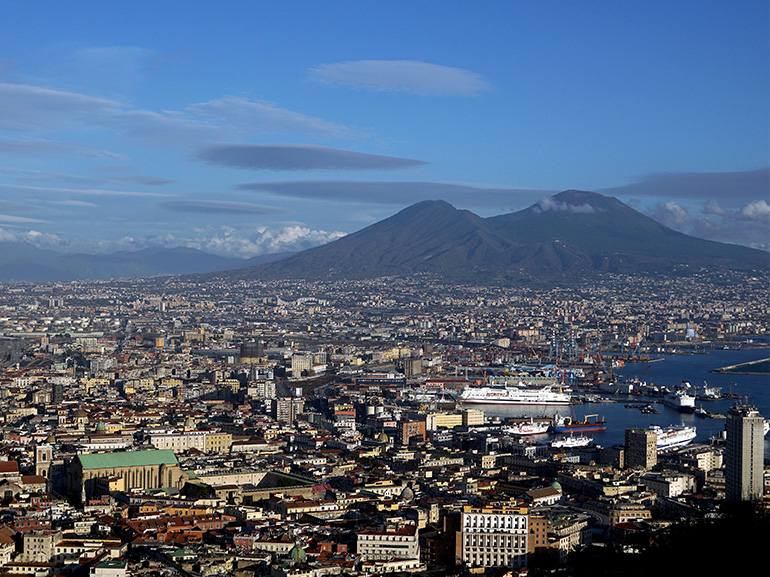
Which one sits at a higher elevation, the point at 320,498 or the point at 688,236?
the point at 688,236

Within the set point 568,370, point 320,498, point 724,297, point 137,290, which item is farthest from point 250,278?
point 320,498

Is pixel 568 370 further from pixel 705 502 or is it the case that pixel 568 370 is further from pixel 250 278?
pixel 250 278

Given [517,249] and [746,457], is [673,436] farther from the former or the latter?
A: [517,249]

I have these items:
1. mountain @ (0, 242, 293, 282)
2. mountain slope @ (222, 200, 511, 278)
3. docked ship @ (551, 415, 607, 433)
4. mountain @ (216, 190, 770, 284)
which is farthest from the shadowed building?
mountain @ (0, 242, 293, 282)

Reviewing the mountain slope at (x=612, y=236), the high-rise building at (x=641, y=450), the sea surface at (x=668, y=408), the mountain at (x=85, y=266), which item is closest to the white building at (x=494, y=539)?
the high-rise building at (x=641, y=450)

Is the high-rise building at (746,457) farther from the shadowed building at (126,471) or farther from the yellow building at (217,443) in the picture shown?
the yellow building at (217,443)

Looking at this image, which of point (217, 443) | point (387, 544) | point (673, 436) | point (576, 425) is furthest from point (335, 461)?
point (576, 425)
